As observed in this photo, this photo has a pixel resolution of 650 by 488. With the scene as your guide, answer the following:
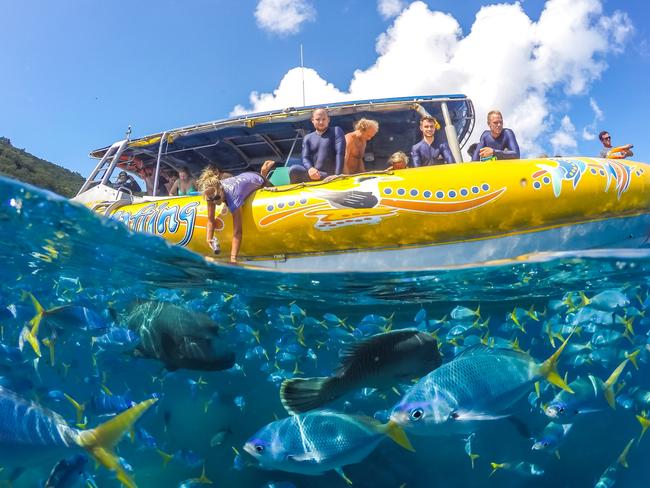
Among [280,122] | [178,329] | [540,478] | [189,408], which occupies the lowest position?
[540,478]

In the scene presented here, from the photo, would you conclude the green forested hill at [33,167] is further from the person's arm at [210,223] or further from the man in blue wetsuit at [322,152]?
the person's arm at [210,223]

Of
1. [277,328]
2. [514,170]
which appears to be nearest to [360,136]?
[514,170]

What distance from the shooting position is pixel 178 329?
18.1ft

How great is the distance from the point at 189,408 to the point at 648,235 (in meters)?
9.77

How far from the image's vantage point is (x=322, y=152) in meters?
6.62

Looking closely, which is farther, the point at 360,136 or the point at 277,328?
the point at 277,328

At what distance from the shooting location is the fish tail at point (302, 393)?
15.3 ft

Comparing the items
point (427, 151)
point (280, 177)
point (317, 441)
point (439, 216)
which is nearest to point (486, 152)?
point (427, 151)

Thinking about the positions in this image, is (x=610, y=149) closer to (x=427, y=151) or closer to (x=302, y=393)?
(x=427, y=151)

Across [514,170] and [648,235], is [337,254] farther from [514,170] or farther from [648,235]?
[648,235]

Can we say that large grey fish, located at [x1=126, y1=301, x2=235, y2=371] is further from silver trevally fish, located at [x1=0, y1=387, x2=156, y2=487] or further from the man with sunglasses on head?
the man with sunglasses on head

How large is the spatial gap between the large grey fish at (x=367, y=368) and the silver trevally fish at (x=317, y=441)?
0.77m

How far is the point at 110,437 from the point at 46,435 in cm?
57

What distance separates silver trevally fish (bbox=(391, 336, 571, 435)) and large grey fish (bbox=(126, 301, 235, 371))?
2.85 m
